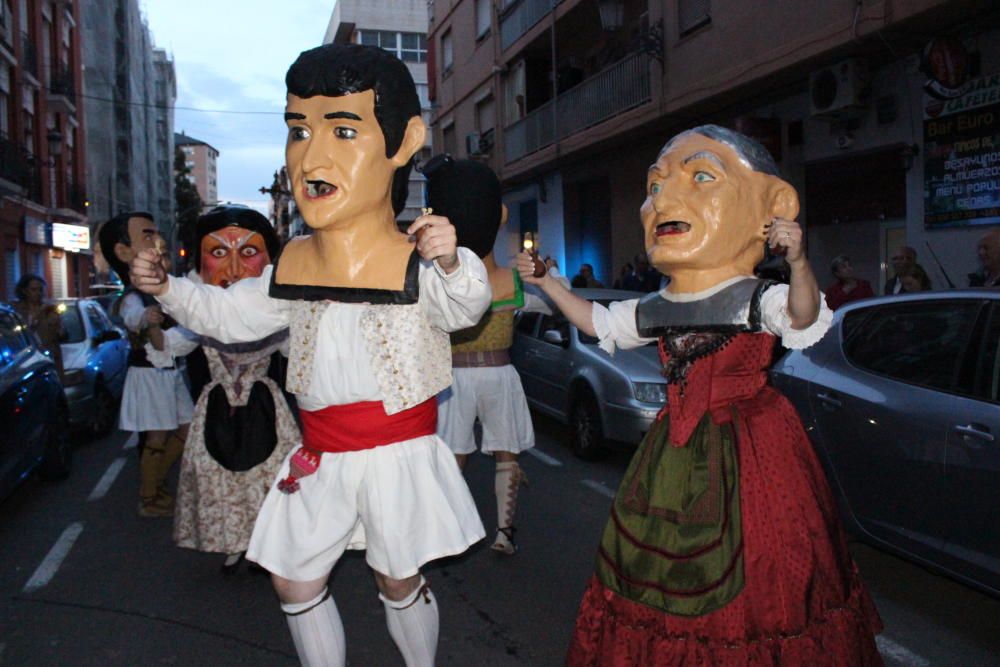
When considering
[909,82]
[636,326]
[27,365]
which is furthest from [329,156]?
[909,82]

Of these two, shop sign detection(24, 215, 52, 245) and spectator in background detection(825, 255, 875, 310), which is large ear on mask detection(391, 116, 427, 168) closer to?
spectator in background detection(825, 255, 875, 310)

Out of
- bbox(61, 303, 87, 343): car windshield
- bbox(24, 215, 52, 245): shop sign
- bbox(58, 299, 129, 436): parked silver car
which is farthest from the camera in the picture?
bbox(24, 215, 52, 245): shop sign

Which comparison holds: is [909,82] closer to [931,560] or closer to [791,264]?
[931,560]

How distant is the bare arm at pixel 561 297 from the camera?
2951 millimetres

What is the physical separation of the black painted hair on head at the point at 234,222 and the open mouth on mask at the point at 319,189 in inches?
56.2

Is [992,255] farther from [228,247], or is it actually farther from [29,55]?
[29,55]

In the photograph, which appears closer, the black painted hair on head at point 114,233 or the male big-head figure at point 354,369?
the male big-head figure at point 354,369

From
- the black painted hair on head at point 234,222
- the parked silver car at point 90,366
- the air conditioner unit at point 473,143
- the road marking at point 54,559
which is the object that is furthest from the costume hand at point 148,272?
the air conditioner unit at point 473,143

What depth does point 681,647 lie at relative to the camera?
231 cm

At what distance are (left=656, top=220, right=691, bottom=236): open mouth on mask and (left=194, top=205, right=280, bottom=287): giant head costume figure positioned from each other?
2103 mm

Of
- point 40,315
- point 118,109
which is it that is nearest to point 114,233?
point 40,315

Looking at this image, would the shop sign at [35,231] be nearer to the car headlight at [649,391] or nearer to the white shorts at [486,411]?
the car headlight at [649,391]

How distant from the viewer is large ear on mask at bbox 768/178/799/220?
270 centimetres

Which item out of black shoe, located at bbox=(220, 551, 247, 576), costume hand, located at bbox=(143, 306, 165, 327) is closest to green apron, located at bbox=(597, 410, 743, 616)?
black shoe, located at bbox=(220, 551, 247, 576)
